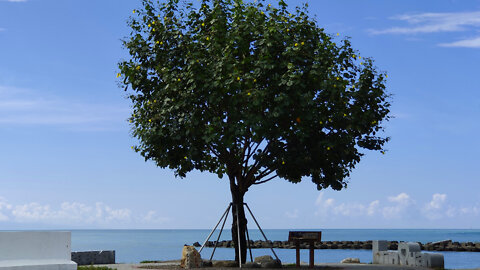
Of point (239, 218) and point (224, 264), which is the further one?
point (239, 218)

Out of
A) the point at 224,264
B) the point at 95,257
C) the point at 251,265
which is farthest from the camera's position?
the point at 95,257

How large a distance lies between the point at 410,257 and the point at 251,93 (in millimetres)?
9413

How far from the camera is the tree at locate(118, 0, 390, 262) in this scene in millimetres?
18750

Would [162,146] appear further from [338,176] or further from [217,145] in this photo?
[338,176]

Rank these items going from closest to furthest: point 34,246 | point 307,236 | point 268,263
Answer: point 34,246, point 307,236, point 268,263

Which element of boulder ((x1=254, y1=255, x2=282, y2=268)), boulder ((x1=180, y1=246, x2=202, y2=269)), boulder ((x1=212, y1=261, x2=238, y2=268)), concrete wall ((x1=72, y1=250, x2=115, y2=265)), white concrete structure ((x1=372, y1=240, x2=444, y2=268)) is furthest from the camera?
concrete wall ((x1=72, y1=250, x2=115, y2=265))

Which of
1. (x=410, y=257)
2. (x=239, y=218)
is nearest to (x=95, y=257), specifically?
(x=239, y=218)

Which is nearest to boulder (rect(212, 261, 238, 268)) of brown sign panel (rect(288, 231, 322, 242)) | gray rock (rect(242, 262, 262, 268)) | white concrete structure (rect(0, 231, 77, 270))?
gray rock (rect(242, 262, 262, 268))

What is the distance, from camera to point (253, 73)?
18953 millimetres

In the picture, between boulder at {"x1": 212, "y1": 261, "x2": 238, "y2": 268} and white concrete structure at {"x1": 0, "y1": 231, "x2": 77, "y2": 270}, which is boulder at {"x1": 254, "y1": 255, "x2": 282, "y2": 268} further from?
white concrete structure at {"x1": 0, "y1": 231, "x2": 77, "y2": 270}

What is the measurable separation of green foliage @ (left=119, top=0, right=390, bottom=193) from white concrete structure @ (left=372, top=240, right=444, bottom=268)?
13.5 feet

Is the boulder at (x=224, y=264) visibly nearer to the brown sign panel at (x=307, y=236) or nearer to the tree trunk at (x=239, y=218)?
the tree trunk at (x=239, y=218)

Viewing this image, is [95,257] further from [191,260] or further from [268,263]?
[268,263]

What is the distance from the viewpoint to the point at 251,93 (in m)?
18.3
